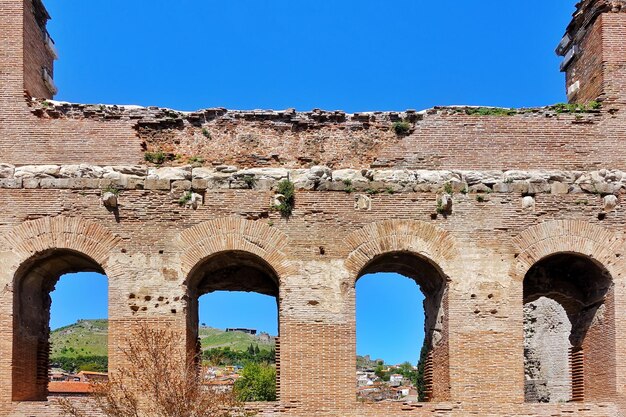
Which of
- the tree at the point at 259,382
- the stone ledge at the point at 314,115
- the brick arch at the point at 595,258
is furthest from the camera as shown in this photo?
the tree at the point at 259,382

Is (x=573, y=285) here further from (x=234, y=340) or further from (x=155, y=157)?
(x=234, y=340)

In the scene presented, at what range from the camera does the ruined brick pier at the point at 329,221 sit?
11.3 metres

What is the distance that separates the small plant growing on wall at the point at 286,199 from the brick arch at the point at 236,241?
348mm

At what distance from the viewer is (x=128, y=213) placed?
11477mm

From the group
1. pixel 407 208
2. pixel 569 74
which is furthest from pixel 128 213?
pixel 569 74

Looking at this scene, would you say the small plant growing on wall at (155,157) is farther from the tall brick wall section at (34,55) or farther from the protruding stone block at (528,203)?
the protruding stone block at (528,203)

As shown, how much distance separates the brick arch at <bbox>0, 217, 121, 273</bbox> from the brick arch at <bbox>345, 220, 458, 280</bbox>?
357 cm

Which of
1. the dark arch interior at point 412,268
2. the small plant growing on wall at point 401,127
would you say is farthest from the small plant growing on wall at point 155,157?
the small plant growing on wall at point 401,127

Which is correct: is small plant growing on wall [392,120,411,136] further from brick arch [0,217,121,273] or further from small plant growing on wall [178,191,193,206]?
brick arch [0,217,121,273]

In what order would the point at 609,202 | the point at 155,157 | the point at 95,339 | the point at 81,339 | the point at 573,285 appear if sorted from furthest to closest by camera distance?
the point at 95,339, the point at 81,339, the point at 573,285, the point at 155,157, the point at 609,202

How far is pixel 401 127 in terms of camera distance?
12.3 m

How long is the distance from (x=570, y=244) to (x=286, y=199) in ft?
14.5

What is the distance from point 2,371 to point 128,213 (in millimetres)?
2866

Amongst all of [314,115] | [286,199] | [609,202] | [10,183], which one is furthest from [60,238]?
[609,202]
